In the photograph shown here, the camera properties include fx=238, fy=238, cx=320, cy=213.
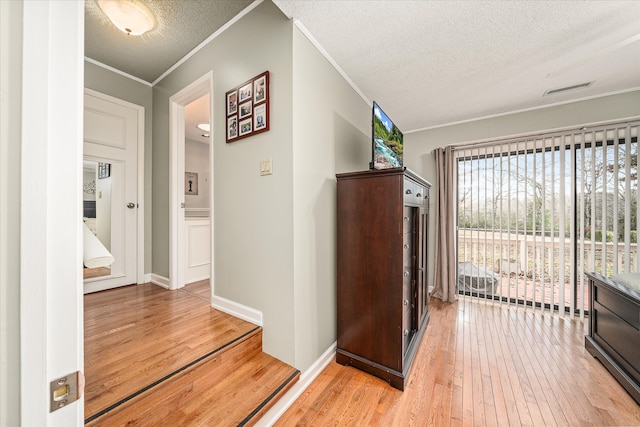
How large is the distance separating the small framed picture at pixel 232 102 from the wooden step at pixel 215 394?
169 centimetres

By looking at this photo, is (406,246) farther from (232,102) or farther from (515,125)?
(515,125)

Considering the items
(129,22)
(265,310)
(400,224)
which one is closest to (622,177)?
(400,224)

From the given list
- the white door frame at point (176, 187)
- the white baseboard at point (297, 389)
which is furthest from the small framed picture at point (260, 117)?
the white baseboard at point (297, 389)

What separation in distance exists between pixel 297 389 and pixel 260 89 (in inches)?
80.0

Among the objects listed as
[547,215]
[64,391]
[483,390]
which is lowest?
[483,390]

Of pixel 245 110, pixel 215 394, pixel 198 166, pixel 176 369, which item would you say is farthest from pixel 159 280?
pixel 198 166

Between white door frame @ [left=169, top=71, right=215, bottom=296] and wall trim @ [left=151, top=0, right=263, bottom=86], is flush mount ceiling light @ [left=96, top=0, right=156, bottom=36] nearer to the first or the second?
wall trim @ [left=151, top=0, right=263, bottom=86]

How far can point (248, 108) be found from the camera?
5.74 feet

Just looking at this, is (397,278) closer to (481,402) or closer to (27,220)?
(481,402)

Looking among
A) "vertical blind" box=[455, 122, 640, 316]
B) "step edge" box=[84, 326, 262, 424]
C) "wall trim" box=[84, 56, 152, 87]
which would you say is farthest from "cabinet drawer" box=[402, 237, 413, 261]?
"wall trim" box=[84, 56, 152, 87]

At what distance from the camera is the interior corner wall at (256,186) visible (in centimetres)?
156

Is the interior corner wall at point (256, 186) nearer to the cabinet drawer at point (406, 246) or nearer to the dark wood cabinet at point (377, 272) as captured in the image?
the dark wood cabinet at point (377, 272)

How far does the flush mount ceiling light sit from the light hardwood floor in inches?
109

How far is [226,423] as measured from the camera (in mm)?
1127
